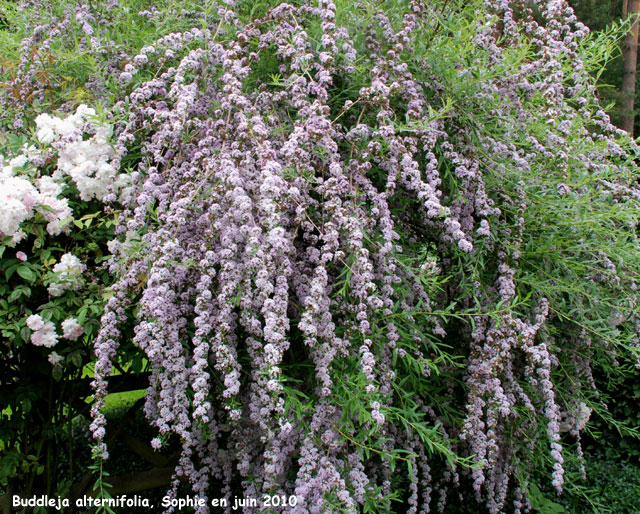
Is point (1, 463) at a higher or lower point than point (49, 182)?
lower

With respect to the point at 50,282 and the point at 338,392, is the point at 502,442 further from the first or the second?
the point at 50,282

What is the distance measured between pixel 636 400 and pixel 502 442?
333 centimetres

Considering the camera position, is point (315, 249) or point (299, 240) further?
point (299, 240)

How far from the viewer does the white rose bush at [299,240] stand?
6.37 feet

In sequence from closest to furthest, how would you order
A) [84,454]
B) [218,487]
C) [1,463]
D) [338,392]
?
[338,392], [1,463], [218,487], [84,454]

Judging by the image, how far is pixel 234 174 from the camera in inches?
75.6

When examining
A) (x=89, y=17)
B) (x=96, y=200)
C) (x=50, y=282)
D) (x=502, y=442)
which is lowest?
(x=502, y=442)

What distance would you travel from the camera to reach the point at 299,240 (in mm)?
2479

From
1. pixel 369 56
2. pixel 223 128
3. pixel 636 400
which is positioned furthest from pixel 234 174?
pixel 636 400

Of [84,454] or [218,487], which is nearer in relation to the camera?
[218,487]

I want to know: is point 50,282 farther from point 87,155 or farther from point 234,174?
point 234,174

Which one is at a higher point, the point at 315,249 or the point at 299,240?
the point at 299,240

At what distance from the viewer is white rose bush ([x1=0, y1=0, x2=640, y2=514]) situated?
1941 mm

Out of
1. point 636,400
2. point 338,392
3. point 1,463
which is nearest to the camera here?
point 338,392
